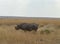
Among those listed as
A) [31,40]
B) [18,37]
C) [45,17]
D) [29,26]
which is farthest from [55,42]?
[45,17]

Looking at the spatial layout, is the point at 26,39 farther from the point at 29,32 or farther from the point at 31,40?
the point at 29,32

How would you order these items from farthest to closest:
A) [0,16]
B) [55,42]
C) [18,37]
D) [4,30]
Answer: [0,16], [4,30], [18,37], [55,42]

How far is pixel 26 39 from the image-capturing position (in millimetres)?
1421

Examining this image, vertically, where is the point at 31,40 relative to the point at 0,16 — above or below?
below

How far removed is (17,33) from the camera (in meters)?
1.59

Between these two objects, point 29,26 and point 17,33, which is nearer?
point 17,33

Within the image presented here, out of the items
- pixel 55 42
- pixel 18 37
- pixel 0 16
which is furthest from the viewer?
pixel 0 16

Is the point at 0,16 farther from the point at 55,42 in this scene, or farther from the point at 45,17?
the point at 55,42

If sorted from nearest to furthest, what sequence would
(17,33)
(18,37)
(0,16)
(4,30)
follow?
(18,37) < (17,33) < (4,30) < (0,16)

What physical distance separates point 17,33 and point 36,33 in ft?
0.61

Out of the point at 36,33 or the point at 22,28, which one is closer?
the point at 36,33

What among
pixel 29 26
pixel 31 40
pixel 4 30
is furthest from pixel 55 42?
pixel 4 30

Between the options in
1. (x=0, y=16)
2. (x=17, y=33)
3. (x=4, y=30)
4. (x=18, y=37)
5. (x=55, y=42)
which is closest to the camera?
(x=55, y=42)

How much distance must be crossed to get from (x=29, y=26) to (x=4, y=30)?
27 cm
